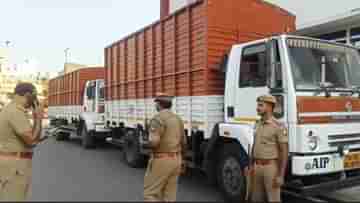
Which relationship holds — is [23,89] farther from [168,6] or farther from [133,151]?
[168,6]

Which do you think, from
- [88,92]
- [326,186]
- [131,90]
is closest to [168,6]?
[88,92]

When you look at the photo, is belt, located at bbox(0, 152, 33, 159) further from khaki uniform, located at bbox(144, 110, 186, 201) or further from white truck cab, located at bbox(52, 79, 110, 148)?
white truck cab, located at bbox(52, 79, 110, 148)

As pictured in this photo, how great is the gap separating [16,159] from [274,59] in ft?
11.0

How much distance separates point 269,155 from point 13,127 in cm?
281

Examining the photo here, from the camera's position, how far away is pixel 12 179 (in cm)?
388

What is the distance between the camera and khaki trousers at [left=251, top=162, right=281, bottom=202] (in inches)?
153

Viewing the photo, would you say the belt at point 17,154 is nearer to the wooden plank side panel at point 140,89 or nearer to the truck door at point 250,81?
the truck door at point 250,81

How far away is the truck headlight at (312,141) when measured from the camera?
4445 millimetres

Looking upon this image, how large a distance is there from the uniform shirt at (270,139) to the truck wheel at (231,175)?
3.65 feet

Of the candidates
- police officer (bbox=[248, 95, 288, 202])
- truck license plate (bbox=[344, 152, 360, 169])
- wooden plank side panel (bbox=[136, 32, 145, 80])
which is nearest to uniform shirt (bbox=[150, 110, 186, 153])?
police officer (bbox=[248, 95, 288, 202])

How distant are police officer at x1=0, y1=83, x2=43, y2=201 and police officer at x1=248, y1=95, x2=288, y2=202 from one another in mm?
2507

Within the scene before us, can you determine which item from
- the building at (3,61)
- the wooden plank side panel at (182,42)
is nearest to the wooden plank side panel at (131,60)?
the wooden plank side panel at (182,42)

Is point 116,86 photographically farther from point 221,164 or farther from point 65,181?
point 221,164

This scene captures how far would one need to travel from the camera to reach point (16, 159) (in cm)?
392
